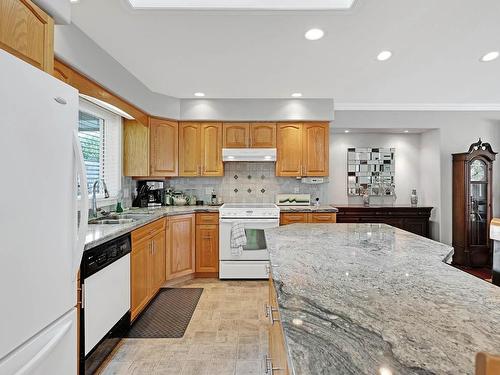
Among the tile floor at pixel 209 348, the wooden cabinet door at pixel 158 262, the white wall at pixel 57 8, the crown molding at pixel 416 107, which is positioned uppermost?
the crown molding at pixel 416 107

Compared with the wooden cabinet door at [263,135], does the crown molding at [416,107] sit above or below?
above

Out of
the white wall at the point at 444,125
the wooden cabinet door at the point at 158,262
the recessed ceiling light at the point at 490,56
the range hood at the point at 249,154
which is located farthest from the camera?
the white wall at the point at 444,125

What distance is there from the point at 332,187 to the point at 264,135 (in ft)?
5.68

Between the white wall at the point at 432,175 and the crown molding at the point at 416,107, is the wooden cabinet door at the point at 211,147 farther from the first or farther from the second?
the white wall at the point at 432,175

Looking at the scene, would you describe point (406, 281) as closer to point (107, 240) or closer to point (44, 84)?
point (44, 84)

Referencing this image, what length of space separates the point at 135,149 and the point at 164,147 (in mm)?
386

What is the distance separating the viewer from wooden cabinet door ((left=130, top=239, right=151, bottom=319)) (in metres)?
2.67

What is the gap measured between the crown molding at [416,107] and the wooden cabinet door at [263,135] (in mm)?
1214

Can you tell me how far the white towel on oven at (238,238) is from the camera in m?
3.98

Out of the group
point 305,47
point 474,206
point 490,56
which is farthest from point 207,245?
point 474,206

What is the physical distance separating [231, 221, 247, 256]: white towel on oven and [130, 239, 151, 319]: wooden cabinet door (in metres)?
1.19

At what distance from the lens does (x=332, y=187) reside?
546 cm

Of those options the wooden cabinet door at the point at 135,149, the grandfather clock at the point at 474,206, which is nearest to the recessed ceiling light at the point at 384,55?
the grandfather clock at the point at 474,206

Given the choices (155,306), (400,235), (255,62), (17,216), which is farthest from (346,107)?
(17,216)
